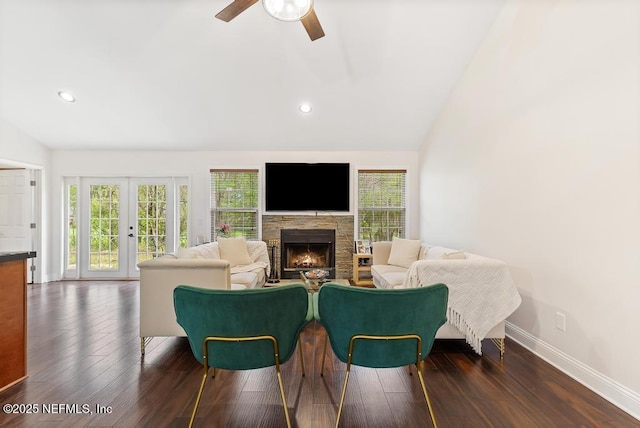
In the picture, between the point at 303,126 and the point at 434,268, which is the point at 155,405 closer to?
the point at 434,268

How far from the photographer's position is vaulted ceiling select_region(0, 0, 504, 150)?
3.56 meters

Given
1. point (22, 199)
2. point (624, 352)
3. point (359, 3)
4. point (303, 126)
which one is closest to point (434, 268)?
point (624, 352)

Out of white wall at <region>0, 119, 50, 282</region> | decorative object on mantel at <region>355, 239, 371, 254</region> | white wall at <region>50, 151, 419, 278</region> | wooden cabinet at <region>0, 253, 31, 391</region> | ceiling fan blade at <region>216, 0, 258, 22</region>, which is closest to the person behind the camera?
wooden cabinet at <region>0, 253, 31, 391</region>

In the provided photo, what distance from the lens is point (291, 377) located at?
2443 mm

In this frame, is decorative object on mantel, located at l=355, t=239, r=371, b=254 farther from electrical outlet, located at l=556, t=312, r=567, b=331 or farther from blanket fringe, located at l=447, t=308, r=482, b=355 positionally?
electrical outlet, located at l=556, t=312, r=567, b=331

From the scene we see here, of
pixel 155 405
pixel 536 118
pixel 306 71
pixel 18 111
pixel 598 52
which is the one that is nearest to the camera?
pixel 155 405

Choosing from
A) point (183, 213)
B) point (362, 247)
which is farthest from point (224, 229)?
point (362, 247)

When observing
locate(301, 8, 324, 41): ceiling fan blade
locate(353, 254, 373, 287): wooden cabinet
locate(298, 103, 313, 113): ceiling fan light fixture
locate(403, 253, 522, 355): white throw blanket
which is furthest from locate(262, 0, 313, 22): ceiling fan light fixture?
locate(353, 254, 373, 287): wooden cabinet

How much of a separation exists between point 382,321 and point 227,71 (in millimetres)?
3883

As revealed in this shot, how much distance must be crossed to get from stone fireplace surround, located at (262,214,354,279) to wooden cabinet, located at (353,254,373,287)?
0.27m

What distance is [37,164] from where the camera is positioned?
5.67 m

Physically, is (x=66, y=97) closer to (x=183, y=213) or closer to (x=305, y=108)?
(x=183, y=213)

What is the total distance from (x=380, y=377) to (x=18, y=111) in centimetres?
623

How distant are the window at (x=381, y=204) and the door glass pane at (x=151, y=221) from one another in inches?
144
